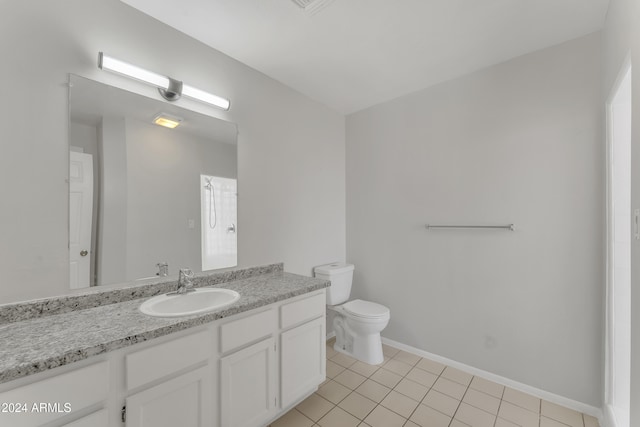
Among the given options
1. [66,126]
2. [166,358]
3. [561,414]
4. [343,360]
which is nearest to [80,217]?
[66,126]

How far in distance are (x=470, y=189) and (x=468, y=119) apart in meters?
0.55

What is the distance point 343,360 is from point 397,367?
453 mm

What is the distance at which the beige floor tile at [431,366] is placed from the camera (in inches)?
87.1

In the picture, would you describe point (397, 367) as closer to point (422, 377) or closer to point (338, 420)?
point (422, 377)

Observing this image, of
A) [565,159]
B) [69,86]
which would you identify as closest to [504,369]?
[565,159]

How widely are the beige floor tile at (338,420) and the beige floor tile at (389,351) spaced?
859 mm

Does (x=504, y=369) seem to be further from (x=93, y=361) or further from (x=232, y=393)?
(x=93, y=361)

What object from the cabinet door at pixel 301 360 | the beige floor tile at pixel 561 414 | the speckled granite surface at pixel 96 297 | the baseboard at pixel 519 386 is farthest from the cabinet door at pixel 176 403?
the beige floor tile at pixel 561 414

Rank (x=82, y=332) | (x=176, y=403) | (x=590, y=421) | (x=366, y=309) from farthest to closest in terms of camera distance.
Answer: (x=366, y=309)
(x=590, y=421)
(x=176, y=403)
(x=82, y=332)

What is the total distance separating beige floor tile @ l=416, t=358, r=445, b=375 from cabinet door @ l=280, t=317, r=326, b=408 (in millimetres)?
928

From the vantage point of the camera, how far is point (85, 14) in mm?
1354

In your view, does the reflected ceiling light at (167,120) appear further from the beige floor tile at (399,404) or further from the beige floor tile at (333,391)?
the beige floor tile at (399,404)

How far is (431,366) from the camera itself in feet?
7.46

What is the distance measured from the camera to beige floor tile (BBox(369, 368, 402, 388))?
2053mm
